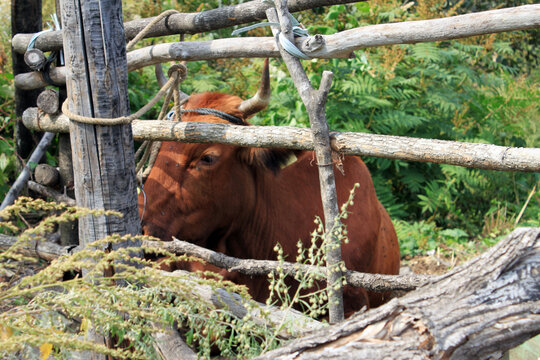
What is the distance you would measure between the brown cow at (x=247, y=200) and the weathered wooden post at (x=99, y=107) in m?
0.45

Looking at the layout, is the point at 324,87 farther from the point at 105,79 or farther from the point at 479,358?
the point at 479,358

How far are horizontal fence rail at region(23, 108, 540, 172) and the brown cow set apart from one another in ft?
0.80

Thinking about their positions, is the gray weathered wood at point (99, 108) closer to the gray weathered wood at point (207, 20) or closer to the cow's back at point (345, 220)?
the gray weathered wood at point (207, 20)

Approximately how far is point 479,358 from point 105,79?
1.90 metres

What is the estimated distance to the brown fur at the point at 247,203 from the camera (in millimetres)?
3213

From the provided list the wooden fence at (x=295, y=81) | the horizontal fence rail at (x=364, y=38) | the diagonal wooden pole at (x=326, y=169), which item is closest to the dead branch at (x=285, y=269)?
the diagonal wooden pole at (x=326, y=169)

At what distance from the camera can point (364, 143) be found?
2533 millimetres

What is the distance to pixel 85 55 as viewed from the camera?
8.57ft

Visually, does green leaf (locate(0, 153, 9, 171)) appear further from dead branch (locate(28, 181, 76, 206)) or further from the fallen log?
the fallen log

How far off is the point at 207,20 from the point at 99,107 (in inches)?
39.0

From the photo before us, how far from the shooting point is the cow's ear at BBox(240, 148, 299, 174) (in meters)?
3.23

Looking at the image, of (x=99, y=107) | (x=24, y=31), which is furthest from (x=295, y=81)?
(x=24, y=31)

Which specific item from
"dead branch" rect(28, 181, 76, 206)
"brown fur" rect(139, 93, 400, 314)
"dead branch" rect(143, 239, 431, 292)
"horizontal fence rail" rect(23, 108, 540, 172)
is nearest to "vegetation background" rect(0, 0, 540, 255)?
"dead branch" rect(28, 181, 76, 206)

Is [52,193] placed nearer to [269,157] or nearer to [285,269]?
[269,157]
